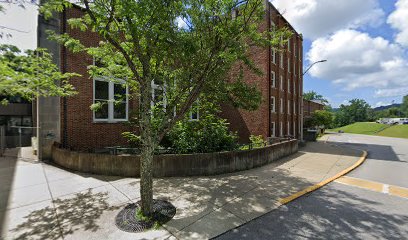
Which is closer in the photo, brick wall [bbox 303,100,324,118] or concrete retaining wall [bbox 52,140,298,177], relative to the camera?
concrete retaining wall [bbox 52,140,298,177]

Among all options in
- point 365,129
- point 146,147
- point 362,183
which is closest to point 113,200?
point 146,147


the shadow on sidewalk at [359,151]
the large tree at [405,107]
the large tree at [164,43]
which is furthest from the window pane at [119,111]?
the large tree at [405,107]

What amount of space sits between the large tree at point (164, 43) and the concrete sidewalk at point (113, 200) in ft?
3.40

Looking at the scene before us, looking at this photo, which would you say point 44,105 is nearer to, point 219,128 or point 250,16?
point 219,128

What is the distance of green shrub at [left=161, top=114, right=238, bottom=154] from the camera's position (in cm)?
905

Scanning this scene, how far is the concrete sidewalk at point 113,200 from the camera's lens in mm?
4125

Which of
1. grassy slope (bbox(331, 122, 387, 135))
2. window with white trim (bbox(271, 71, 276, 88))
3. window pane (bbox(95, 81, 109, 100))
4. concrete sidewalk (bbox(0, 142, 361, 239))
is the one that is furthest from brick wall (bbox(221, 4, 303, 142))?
grassy slope (bbox(331, 122, 387, 135))

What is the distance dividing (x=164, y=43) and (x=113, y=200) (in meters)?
4.25

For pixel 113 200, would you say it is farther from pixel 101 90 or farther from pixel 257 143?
pixel 257 143

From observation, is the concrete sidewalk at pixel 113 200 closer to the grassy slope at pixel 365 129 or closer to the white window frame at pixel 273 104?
the white window frame at pixel 273 104

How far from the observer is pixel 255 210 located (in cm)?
513

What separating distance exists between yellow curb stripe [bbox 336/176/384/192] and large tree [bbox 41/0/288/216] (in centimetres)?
579

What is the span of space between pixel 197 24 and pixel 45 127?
8.87 meters

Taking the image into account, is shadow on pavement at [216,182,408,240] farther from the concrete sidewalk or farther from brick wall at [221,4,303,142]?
brick wall at [221,4,303,142]
